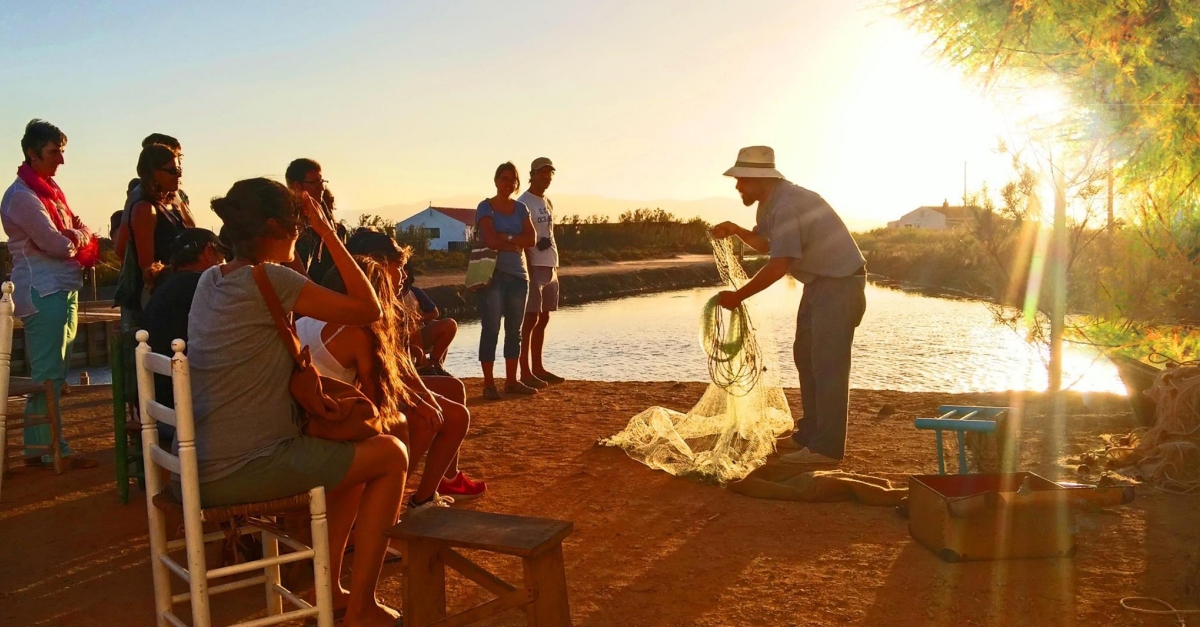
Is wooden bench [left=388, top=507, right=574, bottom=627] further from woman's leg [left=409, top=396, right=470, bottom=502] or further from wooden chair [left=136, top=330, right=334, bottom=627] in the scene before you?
woman's leg [left=409, top=396, right=470, bottom=502]

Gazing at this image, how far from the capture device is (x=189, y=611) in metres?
3.73

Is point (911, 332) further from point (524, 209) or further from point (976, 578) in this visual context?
point (976, 578)

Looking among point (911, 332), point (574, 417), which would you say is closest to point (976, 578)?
point (574, 417)

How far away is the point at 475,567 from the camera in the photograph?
3197 mm

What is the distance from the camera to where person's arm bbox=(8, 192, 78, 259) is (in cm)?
552

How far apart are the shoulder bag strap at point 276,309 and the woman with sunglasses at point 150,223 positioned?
235 cm

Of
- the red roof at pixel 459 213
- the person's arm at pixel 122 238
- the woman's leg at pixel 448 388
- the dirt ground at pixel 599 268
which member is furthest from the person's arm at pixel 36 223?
the red roof at pixel 459 213

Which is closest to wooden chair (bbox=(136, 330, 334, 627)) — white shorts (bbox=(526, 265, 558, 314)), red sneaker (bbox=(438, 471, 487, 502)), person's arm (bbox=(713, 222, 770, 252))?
red sneaker (bbox=(438, 471, 487, 502))

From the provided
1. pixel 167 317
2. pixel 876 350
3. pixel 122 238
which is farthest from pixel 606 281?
pixel 167 317

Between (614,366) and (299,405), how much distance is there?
10.6 meters

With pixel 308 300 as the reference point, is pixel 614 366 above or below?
below

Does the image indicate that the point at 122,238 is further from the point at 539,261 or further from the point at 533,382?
the point at 533,382

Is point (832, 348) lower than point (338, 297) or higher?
lower

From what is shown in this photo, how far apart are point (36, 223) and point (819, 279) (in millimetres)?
4389
